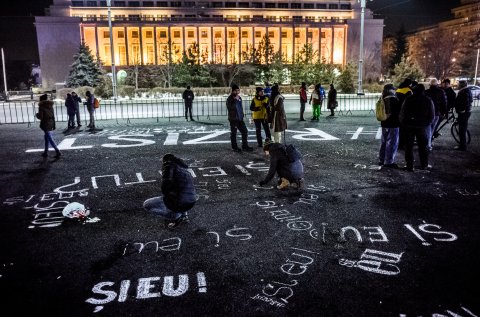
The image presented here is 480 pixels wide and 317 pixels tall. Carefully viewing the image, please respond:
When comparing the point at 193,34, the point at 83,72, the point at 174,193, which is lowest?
the point at 174,193

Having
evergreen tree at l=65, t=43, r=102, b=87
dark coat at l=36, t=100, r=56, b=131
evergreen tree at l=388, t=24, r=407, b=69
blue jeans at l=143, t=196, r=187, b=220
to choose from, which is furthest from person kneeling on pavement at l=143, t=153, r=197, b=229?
evergreen tree at l=388, t=24, r=407, b=69

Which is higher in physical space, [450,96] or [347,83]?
[347,83]

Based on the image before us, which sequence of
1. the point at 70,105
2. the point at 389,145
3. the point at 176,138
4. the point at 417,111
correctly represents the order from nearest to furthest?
the point at 417,111 < the point at 389,145 < the point at 176,138 < the point at 70,105

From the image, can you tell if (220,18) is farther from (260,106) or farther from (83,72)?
(260,106)

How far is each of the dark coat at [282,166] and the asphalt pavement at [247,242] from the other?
0.32 metres

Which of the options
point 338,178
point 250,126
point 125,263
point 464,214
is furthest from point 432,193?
point 250,126

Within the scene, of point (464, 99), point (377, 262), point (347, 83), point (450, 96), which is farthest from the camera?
point (347, 83)

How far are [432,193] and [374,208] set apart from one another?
154 centimetres

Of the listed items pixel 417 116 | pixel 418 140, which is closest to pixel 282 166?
pixel 417 116

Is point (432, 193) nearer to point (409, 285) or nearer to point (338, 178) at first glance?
point (338, 178)

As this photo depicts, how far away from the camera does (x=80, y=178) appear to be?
8.84 meters

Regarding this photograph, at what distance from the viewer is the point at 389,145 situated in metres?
9.20

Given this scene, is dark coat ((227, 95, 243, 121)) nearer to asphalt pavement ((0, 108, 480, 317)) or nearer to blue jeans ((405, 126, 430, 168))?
asphalt pavement ((0, 108, 480, 317))

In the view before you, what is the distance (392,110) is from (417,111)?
512 mm
